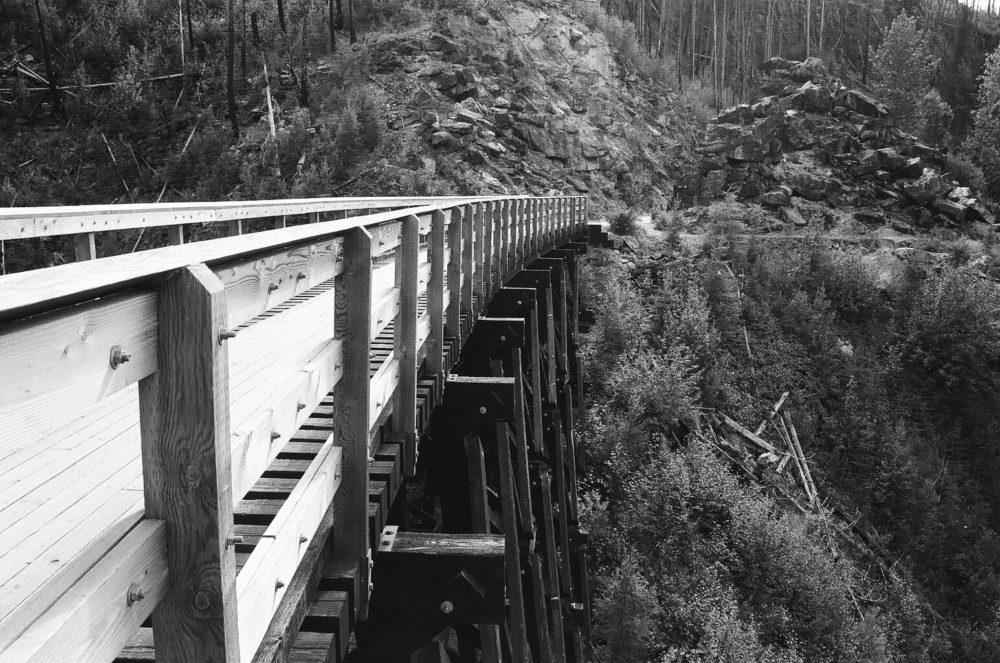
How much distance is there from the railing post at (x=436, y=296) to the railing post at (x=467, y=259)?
1.05m

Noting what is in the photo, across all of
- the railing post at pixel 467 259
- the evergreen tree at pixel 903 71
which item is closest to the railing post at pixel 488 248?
the railing post at pixel 467 259

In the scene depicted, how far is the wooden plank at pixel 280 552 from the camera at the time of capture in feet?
5.53

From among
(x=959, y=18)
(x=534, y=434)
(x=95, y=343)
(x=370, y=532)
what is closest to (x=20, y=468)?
(x=370, y=532)

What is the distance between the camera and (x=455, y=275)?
511 cm

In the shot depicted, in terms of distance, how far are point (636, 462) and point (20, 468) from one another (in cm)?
1429

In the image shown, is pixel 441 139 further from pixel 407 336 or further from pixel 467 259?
pixel 407 336

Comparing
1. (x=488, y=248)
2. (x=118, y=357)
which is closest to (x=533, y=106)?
(x=488, y=248)

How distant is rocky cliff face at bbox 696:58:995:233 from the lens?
94.0 feet

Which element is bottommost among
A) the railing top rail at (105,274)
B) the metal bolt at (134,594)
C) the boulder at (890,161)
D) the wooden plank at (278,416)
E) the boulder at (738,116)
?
the metal bolt at (134,594)

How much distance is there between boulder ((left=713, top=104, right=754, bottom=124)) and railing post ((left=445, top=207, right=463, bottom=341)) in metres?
29.9

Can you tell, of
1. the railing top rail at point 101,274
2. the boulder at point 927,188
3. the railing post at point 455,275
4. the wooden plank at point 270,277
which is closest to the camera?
the railing top rail at point 101,274

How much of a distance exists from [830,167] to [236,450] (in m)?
32.8

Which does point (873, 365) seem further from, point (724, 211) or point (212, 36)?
point (212, 36)

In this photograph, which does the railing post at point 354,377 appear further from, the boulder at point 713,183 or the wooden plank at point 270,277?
the boulder at point 713,183
